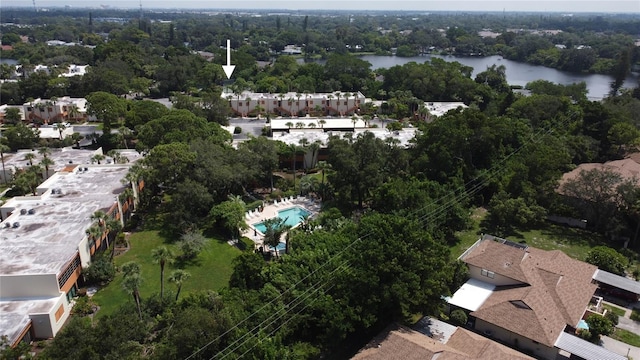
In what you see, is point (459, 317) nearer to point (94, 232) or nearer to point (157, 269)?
point (157, 269)

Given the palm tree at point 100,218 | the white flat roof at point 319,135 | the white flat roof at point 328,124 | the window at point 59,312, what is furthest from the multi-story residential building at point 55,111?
the window at point 59,312

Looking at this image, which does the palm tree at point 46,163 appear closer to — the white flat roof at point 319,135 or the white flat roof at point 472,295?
the white flat roof at point 319,135

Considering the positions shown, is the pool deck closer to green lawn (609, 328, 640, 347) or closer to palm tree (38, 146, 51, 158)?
palm tree (38, 146, 51, 158)

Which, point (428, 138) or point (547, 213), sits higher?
point (428, 138)

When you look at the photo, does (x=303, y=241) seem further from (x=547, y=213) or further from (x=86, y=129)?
(x=86, y=129)

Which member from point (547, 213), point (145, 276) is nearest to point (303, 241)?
point (145, 276)

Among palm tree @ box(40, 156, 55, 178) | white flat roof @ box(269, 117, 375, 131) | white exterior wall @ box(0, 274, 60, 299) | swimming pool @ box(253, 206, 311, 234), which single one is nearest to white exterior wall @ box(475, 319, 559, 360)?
swimming pool @ box(253, 206, 311, 234)
